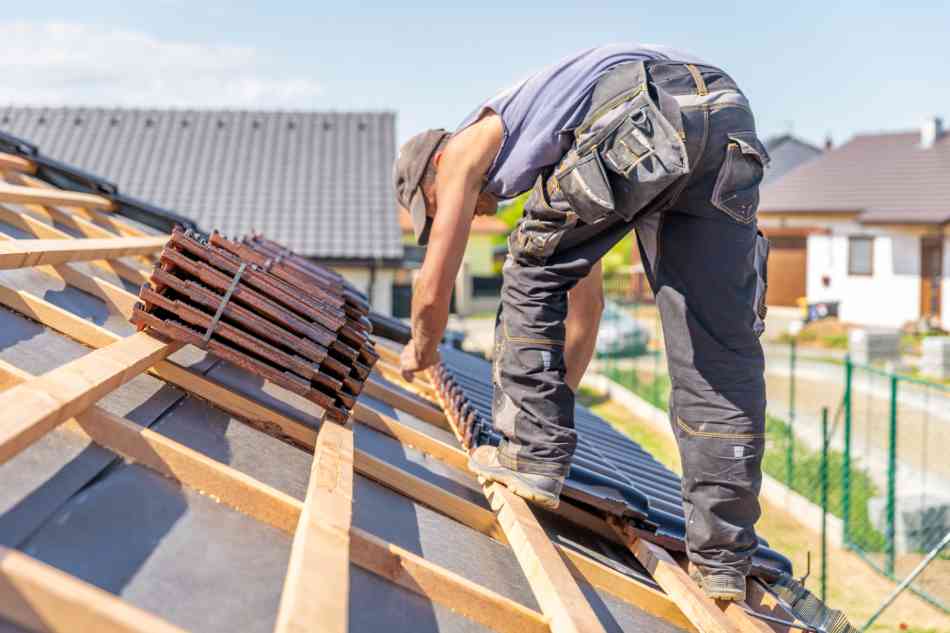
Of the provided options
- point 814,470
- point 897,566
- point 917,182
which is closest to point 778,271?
point 917,182

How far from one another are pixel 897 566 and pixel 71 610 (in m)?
9.20

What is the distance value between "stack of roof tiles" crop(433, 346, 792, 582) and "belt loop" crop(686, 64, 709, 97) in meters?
1.18

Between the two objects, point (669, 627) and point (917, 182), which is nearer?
point (669, 627)

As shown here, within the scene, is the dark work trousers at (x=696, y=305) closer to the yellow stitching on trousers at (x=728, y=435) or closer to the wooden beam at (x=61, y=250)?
the yellow stitching on trousers at (x=728, y=435)

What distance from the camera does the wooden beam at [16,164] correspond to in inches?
193

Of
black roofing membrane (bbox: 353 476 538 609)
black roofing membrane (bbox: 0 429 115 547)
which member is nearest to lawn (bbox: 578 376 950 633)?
black roofing membrane (bbox: 353 476 538 609)

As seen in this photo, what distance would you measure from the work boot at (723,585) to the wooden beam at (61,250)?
2.02m

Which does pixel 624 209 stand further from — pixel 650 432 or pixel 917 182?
pixel 917 182

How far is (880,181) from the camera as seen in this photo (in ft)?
107

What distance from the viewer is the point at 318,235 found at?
18.6 m

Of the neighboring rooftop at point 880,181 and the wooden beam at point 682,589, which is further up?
the neighboring rooftop at point 880,181

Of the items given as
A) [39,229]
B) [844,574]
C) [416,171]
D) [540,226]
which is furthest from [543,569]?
[844,574]

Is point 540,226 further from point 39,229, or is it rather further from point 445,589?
point 39,229

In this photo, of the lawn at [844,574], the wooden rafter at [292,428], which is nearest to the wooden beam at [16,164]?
the wooden rafter at [292,428]
